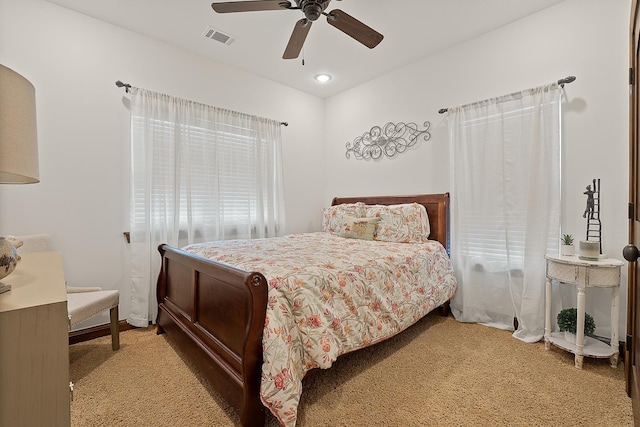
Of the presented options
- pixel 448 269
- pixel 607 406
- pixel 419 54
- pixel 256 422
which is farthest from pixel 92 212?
pixel 607 406

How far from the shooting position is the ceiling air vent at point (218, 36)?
9.23 ft

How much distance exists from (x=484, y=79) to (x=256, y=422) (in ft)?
11.2

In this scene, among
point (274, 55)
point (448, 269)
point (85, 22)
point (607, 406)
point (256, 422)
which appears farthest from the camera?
point (274, 55)

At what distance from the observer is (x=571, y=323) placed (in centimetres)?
218

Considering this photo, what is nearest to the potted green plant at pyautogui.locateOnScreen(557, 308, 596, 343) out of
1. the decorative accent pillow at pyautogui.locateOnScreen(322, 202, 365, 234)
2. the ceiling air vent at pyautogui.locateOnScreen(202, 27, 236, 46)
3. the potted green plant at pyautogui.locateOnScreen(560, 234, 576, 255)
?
the potted green plant at pyautogui.locateOnScreen(560, 234, 576, 255)

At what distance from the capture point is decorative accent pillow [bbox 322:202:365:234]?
3459 millimetres

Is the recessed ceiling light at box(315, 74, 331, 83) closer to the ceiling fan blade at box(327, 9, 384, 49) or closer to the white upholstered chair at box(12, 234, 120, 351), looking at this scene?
the ceiling fan blade at box(327, 9, 384, 49)

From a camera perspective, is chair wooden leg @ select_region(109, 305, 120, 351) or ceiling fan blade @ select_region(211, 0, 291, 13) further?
chair wooden leg @ select_region(109, 305, 120, 351)

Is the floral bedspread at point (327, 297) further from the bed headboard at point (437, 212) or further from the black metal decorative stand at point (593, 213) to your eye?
the black metal decorative stand at point (593, 213)

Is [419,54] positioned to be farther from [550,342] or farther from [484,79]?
[550,342]

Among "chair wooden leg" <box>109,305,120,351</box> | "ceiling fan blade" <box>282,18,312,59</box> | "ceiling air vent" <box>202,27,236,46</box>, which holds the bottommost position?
"chair wooden leg" <box>109,305,120,351</box>

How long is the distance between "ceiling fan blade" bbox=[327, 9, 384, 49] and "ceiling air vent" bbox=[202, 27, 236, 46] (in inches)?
54.7

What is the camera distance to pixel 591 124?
2291mm

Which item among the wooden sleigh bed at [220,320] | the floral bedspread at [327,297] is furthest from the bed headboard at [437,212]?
the wooden sleigh bed at [220,320]
